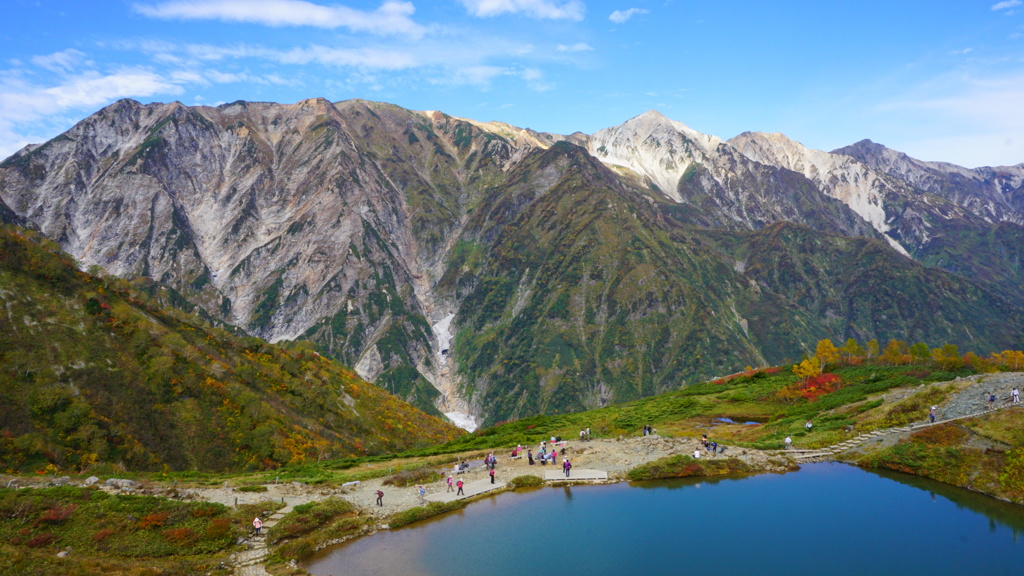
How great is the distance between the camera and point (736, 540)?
39438mm

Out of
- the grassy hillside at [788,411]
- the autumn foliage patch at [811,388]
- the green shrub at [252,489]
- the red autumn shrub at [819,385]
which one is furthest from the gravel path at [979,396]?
the green shrub at [252,489]

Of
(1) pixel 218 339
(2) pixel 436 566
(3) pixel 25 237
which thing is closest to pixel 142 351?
(1) pixel 218 339

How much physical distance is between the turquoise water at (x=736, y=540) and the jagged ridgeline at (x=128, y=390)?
37718 mm

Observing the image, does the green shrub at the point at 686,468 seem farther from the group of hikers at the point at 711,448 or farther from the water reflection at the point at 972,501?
the water reflection at the point at 972,501

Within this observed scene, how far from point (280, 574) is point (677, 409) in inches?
2731

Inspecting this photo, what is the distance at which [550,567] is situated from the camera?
3622 centimetres

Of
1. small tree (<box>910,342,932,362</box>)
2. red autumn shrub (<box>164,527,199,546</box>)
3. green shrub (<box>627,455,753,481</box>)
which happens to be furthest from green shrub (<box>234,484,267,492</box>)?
small tree (<box>910,342,932,362</box>)

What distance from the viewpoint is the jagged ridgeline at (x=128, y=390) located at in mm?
58156

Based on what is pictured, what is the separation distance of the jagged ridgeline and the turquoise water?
124 feet

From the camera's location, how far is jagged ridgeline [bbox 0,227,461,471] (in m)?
58.2

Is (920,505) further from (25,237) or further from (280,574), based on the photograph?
(25,237)

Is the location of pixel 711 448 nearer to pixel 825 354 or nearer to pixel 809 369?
pixel 809 369

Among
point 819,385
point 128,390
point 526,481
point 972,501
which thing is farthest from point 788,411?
point 128,390

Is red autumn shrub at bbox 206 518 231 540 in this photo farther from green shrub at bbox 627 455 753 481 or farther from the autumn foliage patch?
the autumn foliage patch
